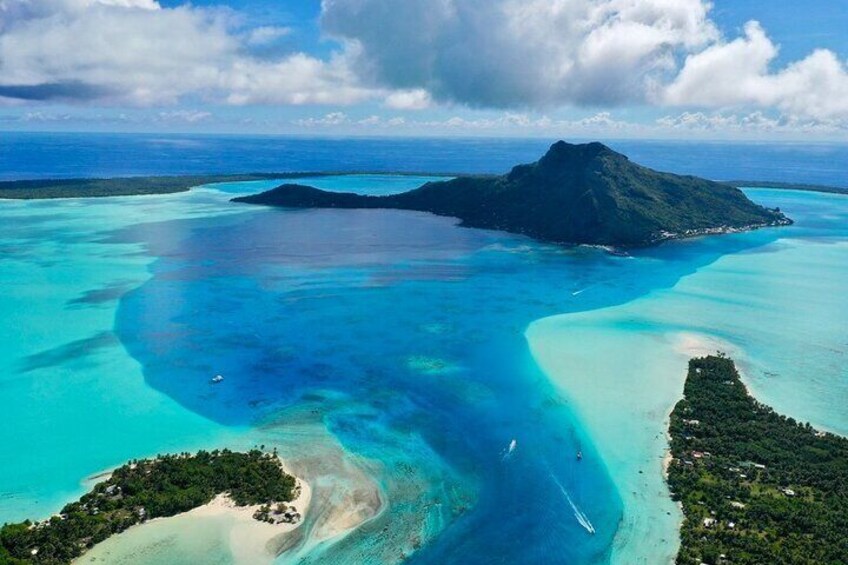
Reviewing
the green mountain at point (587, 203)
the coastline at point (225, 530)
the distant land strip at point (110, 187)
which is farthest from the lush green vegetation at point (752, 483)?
the distant land strip at point (110, 187)

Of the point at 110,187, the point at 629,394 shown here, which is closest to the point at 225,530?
the point at 629,394

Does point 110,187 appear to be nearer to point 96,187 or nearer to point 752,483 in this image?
point 96,187

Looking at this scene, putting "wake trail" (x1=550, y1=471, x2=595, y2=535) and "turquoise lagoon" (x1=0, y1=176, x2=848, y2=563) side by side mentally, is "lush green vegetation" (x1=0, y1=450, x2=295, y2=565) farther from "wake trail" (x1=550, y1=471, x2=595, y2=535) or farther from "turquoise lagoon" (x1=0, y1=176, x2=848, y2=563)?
"wake trail" (x1=550, y1=471, x2=595, y2=535)

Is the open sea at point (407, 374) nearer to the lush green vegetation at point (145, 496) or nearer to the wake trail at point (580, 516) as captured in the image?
the wake trail at point (580, 516)

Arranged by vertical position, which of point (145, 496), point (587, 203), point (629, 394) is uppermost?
point (587, 203)

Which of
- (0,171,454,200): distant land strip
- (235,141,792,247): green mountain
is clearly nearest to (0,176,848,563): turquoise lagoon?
(235,141,792,247): green mountain
